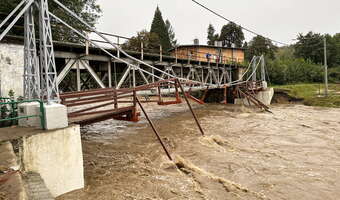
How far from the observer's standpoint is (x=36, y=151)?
452 centimetres

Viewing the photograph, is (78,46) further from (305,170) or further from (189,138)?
(305,170)

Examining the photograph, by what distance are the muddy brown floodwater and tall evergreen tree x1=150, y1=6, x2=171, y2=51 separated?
44717 millimetres

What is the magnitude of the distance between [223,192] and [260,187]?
1156 mm

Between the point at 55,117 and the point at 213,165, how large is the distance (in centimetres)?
528

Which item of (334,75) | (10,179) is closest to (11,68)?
(10,179)

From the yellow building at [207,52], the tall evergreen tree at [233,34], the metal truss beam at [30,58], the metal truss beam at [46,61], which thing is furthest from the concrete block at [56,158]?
the tall evergreen tree at [233,34]

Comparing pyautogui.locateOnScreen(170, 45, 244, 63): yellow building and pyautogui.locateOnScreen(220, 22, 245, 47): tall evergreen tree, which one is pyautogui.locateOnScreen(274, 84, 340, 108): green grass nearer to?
pyautogui.locateOnScreen(170, 45, 244, 63): yellow building

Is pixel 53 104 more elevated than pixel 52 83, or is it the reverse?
pixel 52 83

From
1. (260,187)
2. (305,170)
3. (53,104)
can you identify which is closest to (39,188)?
(53,104)

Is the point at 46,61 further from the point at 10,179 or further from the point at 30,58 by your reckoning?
the point at 10,179

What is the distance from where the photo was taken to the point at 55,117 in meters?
5.08

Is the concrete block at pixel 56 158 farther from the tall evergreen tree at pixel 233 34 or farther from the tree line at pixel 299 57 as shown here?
the tall evergreen tree at pixel 233 34

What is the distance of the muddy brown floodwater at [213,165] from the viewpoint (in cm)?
560

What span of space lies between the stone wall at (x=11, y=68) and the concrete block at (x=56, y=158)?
5.33m
